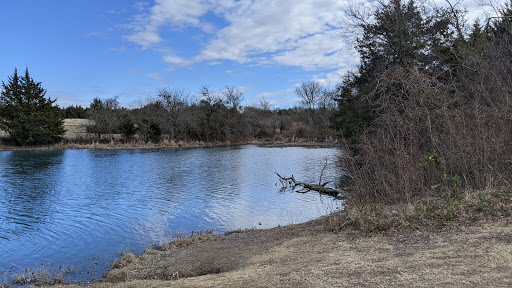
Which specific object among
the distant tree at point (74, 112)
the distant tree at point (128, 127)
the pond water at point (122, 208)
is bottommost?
the pond water at point (122, 208)

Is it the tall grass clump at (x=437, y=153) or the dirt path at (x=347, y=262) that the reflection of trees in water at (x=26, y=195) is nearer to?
the dirt path at (x=347, y=262)

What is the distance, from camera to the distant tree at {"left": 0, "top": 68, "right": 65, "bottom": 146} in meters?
49.7

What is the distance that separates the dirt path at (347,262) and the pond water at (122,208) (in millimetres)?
2632

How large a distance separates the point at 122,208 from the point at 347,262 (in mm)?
12758

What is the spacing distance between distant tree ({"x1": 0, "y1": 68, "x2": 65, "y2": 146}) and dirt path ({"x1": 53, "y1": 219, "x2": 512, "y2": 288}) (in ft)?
164

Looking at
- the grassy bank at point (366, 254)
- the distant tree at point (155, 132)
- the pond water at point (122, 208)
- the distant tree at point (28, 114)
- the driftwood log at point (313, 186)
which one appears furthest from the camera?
the distant tree at point (155, 132)

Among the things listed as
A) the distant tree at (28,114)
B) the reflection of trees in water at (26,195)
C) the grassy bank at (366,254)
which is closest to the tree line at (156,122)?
the distant tree at (28,114)

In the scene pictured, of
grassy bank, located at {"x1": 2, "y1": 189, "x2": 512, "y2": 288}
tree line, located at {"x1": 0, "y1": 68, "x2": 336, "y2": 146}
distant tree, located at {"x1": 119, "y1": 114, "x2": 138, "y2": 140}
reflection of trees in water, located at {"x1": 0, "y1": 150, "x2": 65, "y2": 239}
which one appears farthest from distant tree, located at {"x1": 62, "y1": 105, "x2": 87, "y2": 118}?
grassy bank, located at {"x1": 2, "y1": 189, "x2": 512, "y2": 288}

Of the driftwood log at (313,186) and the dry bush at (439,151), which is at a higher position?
the dry bush at (439,151)

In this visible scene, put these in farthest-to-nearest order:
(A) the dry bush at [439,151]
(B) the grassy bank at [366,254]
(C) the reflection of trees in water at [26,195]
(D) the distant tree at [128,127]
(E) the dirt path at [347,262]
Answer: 1. (D) the distant tree at [128,127]
2. (C) the reflection of trees in water at [26,195]
3. (A) the dry bush at [439,151]
4. (B) the grassy bank at [366,254]
5. (E) the dirt path at [347,262]

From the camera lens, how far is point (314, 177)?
23.5 meters

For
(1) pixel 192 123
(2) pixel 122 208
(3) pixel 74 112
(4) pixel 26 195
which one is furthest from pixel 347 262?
(3) pixel 74 112

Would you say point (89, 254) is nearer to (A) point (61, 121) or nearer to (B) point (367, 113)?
(B) point (367, 113)

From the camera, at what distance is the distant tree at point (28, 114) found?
49.7 m
